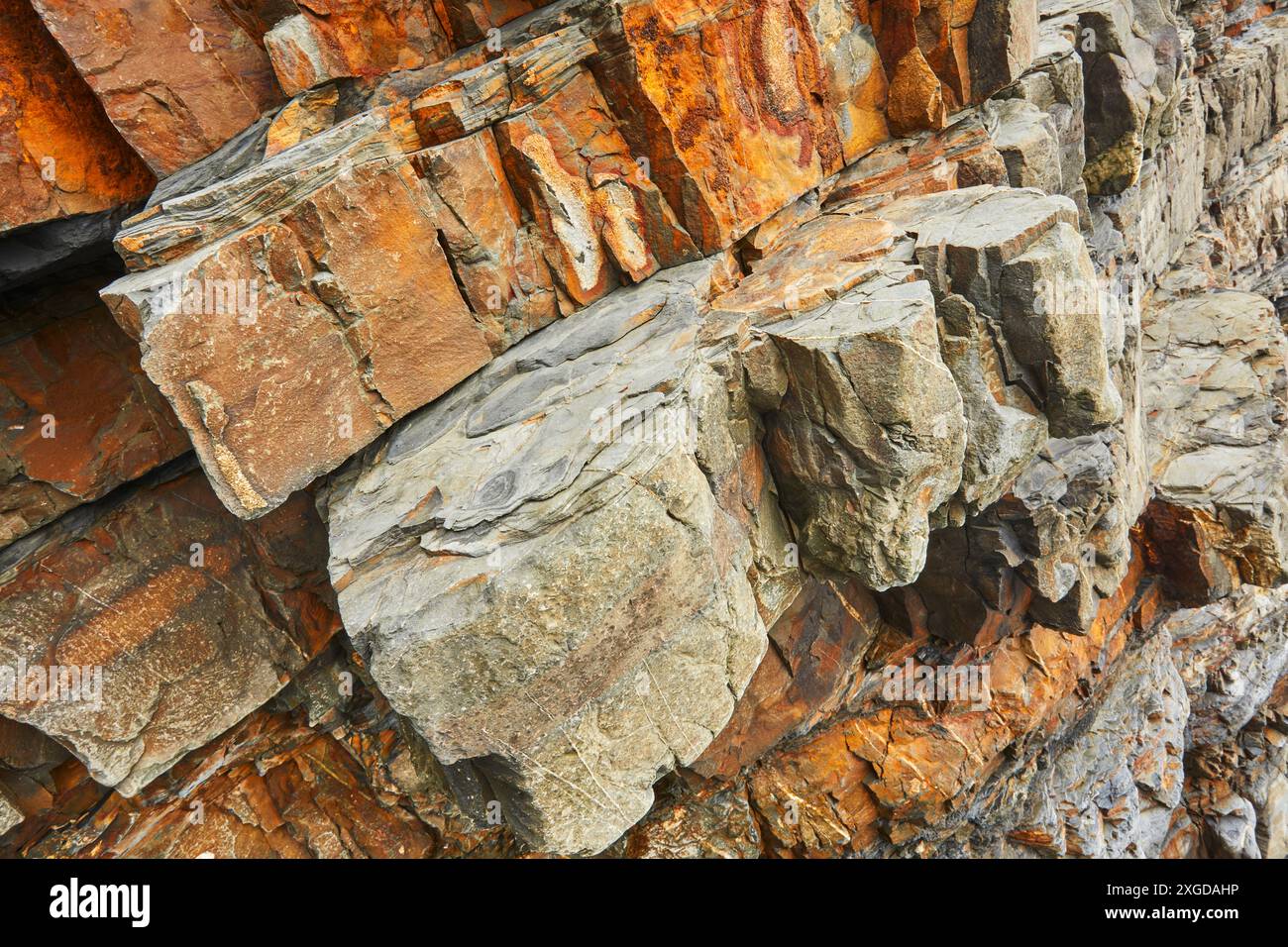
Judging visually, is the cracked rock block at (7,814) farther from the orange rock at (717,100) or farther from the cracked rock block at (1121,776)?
the cracked rock block at (1121,776)

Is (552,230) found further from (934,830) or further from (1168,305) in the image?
(1168,305)

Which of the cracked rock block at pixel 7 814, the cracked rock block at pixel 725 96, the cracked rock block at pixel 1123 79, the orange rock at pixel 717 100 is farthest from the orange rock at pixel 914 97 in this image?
the cracked rock block at pixel 7 814

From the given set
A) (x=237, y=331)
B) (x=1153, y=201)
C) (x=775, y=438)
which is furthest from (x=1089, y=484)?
(x=237, y=331)

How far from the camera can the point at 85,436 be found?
821cm

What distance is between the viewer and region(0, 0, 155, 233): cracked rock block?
7230 millimetres

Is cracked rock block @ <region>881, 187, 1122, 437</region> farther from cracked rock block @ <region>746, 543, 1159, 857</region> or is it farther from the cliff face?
cracked rock block @ <region>746, 543, 1159, 857</region>

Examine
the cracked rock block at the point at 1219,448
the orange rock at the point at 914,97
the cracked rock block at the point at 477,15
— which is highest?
the cracked rock block at the point at 477,15

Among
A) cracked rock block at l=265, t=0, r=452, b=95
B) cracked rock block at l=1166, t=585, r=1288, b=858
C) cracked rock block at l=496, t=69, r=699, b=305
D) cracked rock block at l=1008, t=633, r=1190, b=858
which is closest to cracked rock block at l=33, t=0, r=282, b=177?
cracked rock block at l=265, t=0, r=452, b=95

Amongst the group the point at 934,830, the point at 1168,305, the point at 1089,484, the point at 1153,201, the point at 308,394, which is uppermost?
the point at 308,394

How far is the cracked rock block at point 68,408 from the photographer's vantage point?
7.96 meters

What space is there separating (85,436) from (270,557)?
7.09ft

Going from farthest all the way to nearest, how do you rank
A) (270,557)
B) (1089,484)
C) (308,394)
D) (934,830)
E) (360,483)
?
1. (934,830)
2. (1089,484)
3. (270,557)
4. (360,483)
5. (308,394)

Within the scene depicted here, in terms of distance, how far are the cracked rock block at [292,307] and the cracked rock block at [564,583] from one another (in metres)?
0.68

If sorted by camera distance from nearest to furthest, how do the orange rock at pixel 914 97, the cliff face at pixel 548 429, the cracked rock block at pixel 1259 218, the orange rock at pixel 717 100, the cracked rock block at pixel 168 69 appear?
the cliff face at pixel 548 429 < the cracked rock block at pixel 168 69 < the orange rock at pixel 717 100 < the orange rock at pixel 914 97 < the cracked rock block at pixel 1259 218
